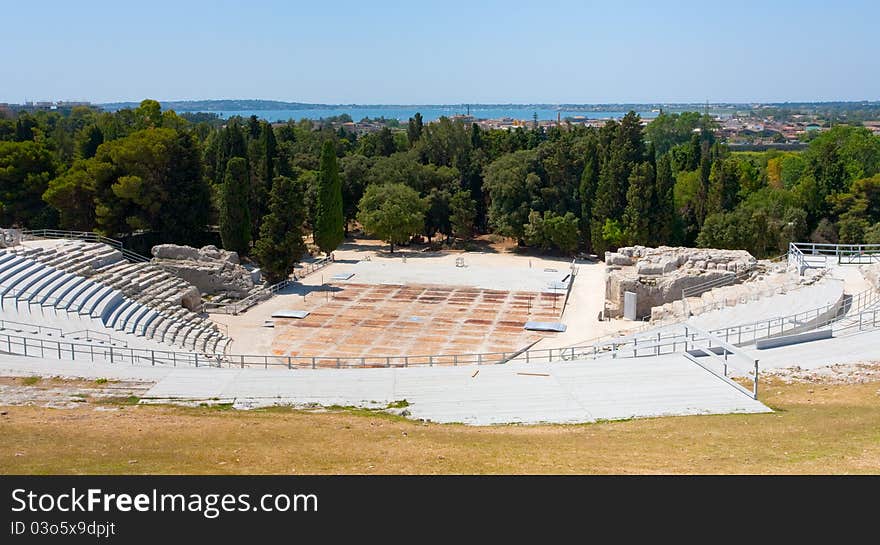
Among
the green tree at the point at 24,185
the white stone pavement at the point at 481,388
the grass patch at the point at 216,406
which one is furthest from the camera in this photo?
the green tree at the point at 24,185

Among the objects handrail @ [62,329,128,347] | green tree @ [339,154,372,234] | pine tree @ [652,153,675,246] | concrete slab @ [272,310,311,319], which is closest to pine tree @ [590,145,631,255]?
pine tree @ [652,153,675,246]

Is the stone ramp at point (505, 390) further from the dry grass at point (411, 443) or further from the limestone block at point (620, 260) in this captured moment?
the limestone block at point (620, 260)

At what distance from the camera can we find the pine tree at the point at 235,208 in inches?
1785

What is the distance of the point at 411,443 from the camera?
1535cm

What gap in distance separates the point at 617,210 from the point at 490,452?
4177 cm

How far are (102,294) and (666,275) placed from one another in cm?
2533

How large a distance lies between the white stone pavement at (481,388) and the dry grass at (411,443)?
3.44 ft

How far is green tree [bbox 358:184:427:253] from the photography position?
A: 54.5 metres

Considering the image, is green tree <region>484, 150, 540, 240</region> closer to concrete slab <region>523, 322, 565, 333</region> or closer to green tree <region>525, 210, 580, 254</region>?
green tree <region>525, 210, 580, 254</region>

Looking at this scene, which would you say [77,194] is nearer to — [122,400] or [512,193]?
[512,193]

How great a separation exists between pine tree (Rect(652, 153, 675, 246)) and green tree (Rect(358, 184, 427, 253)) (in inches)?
646

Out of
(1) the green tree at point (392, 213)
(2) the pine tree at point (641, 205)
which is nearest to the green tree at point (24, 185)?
(1) the green tree at point (392, 213)

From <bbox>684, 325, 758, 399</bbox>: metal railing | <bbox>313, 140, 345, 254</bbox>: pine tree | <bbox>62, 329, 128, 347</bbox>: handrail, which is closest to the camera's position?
<bbox>684, 325, 758, 399</bbox>: metal railing

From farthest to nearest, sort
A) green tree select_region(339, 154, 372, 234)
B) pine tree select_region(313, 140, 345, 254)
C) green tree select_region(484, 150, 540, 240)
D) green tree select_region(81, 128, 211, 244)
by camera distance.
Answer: green tree select_region(339, 154, 372, 234)
green tree select_region(484, 150, 540, 240)
pine tree select_region(313, 140, 345, 254)
green tree select_region(81, 128, 211, 244)
